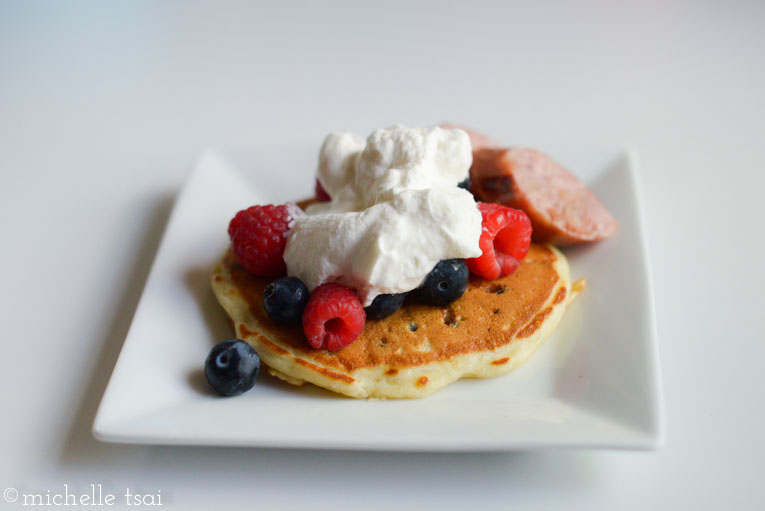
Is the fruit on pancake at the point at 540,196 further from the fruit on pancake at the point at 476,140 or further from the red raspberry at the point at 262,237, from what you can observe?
the red raspberry at the point at 262,237

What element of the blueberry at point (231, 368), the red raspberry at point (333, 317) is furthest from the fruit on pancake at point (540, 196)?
the blueberry at point (231, 368)

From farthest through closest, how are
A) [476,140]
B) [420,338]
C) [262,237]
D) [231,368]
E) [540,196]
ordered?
[476,140] → [540,196] → [262,237] → [420,338] → [231,368]

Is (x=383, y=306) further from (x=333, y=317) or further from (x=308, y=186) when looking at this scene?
(x=308, y=186)

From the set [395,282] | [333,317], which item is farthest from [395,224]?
[333,317]

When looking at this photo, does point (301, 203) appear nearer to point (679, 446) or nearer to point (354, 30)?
point (679, 446)

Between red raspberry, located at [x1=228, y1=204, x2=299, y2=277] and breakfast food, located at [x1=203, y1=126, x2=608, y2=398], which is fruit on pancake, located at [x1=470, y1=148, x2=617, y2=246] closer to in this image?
breakfast food, located at [x1=203, y1=126, x2=608, y2=398]
